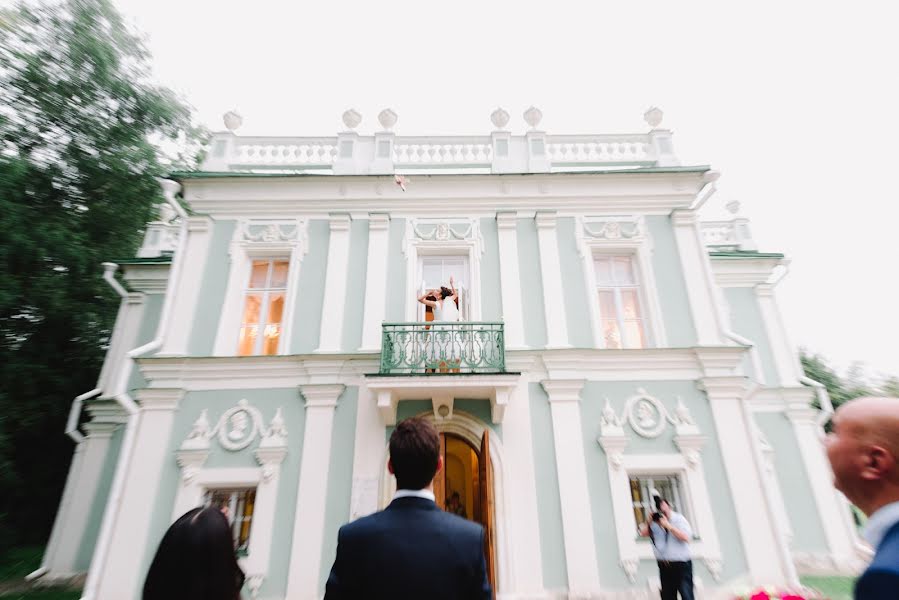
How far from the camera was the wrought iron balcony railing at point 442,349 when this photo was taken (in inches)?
293

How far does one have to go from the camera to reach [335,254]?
893cm

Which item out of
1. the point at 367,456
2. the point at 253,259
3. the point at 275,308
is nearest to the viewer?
the point at 367,456

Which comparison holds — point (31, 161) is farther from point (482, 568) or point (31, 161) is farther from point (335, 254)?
point (482, 568)

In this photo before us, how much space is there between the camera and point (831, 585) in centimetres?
805

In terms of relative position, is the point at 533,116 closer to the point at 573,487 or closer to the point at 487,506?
the point at 573,487

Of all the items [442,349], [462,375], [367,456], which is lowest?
[367,456]

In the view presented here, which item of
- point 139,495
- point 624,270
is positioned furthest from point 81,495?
point 624,270

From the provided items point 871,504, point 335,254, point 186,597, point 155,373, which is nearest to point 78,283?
point 155,373

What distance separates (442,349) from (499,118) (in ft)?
19.8

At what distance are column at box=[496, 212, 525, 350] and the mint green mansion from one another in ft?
0.19

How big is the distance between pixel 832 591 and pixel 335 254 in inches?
463

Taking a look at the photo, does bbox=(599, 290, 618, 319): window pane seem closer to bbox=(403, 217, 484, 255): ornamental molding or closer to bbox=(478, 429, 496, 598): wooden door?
bbox=(403, 217, 484, 255): ornamental molding

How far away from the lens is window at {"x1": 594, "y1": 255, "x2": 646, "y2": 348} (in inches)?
335

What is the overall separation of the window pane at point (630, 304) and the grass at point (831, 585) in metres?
5.83
